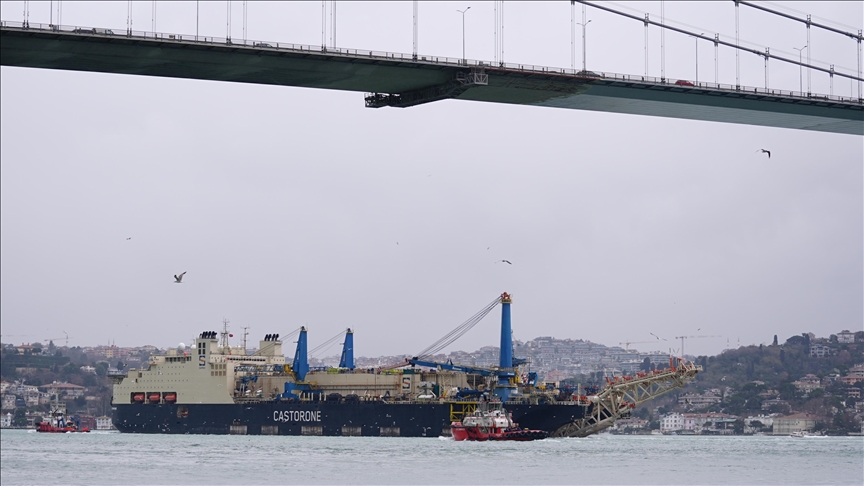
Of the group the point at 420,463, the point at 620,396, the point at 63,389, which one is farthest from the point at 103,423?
the point at 420,463

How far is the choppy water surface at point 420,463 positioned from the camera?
99.6 ft

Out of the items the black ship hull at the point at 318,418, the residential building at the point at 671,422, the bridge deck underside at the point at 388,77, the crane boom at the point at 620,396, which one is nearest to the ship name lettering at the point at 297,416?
the black ship hull at the point at 318,418

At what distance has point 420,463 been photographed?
115 feet

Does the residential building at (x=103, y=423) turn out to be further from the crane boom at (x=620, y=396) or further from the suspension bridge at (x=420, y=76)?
the suspension bridge at (x=420, y=76)

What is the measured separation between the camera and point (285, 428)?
58500mm

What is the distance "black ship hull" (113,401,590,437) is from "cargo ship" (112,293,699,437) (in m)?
0.05

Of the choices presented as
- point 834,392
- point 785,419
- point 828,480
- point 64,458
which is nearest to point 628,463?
point 828,480

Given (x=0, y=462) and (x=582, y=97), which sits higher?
(x=582, y=97)

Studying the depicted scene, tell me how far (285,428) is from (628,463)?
25.0 metres

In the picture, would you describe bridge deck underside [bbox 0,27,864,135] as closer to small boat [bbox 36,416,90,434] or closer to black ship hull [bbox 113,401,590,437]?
black ship hull [bbox 113,401,590,437]

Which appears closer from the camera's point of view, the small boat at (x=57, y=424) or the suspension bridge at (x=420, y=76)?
the suspension bridge at (x=420, y=76)

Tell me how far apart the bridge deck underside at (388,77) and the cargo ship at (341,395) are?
15.1m

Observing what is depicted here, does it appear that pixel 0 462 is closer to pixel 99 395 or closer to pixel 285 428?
pixel 285 428

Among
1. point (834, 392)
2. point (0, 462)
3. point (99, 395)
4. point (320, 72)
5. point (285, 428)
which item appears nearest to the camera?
point (320, 72)
